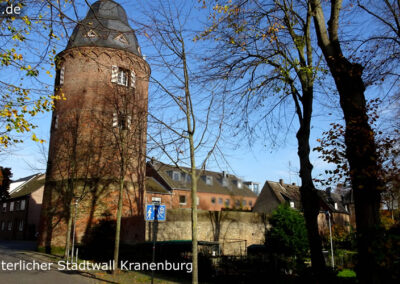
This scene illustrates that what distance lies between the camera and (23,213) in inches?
1668

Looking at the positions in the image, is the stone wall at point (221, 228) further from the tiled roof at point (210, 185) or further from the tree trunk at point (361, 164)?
the tiled roof at point (210, 185)

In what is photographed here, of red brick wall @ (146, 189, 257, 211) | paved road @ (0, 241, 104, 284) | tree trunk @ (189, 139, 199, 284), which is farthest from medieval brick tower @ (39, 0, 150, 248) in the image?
red brick wall @ (146, 189, 257, 211)

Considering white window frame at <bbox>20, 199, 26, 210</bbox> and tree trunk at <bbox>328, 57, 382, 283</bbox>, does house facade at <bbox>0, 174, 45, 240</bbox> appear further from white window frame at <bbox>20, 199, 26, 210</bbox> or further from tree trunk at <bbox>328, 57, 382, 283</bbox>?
tree trunk at <bbox>328, 57, 382, 283</bbox>

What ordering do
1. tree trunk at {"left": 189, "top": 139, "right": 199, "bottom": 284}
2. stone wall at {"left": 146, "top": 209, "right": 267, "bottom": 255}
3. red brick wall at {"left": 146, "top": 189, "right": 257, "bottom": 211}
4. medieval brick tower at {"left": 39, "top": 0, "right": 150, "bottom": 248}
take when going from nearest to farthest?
tree trunk at {"left": 189, "top": 139, "right": 199, "bottom": 284}, medieval brick tower at {"left": 39, "top": 0, "right": 150, "bottom": 248}, stone wall at {"left": 146, "top": 209, "right": 267, "bottom": 255}, red brick wall at {"left": 146, "top": 189, "right": 257, "bottom": 211}

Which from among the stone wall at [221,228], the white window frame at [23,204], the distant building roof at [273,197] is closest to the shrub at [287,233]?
the stone wall at [221,228]

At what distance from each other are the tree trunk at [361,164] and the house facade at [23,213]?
40554mm

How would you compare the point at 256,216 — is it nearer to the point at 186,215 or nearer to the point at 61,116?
the point at 186,215

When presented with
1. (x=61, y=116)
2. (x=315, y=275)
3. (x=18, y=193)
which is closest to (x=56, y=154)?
(x=61, y=116)

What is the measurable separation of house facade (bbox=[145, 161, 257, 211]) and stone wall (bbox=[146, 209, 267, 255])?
958 centimetres

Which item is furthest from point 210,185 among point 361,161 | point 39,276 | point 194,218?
point 361,161

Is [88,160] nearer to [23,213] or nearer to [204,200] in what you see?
[23,213]

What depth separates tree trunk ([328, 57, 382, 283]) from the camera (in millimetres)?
5996

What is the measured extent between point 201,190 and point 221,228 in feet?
79.4

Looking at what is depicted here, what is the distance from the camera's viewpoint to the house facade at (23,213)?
41.2 m
